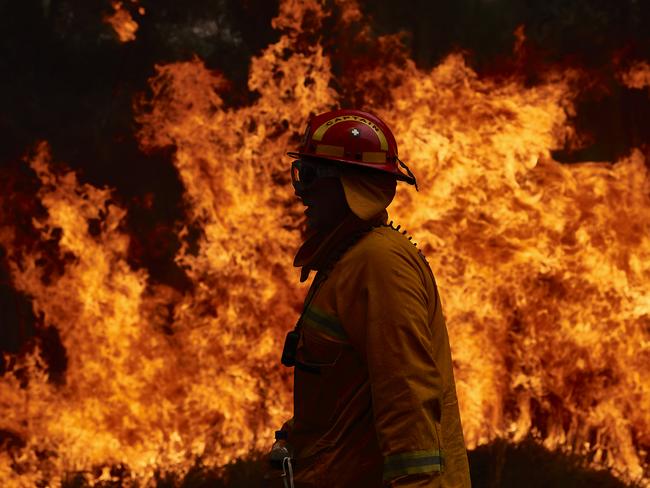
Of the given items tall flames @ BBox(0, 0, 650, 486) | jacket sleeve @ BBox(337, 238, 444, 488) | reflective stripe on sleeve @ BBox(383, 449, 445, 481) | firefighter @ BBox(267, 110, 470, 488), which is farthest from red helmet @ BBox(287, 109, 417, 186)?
Answer: tall flames @ BBox(0, 0, 650, 486)

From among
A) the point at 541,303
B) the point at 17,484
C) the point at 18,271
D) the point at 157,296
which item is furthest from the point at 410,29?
the point at 17,484

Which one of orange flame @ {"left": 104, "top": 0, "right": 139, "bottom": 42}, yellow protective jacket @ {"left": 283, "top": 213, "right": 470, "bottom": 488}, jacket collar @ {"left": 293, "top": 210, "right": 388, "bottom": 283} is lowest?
yellow protective jacket @ {"left": 283, "top": 213, "right": 470, "bottom": 488}

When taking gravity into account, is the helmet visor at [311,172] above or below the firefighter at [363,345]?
above

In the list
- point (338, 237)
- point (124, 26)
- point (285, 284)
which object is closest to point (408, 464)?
point (338, 237)

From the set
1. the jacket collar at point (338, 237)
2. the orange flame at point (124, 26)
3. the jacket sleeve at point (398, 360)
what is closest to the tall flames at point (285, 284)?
the orange flame at point (124, 26)

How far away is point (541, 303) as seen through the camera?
8.10 meters

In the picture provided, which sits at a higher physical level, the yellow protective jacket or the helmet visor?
the helmet visor

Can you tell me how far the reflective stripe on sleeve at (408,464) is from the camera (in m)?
2.57

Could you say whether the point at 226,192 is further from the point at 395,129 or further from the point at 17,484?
the point at 17,484

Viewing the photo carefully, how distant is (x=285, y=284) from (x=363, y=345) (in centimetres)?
534

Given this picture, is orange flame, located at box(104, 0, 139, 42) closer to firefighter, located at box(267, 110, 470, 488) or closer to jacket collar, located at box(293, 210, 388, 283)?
firefighter, located at box(267, 110, 470, 488)

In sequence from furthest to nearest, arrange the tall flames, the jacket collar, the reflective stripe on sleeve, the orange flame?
the orange flame → the tall flames → the jacket collar → the reflective stripe on sleeve

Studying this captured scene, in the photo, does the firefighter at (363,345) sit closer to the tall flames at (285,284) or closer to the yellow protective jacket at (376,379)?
the yellow protective jacket at (376,379)

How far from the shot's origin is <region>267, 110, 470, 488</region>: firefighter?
2619 mm
